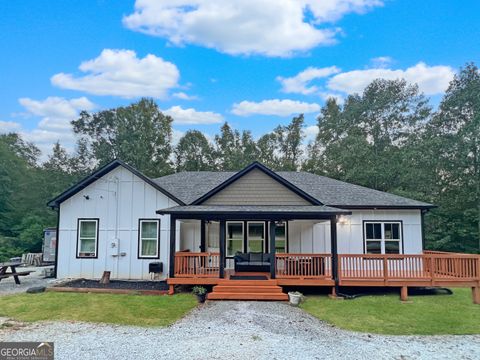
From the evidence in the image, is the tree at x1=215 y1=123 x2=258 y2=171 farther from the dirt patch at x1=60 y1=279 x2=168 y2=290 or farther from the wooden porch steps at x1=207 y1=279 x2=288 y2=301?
the wooden porch steps at x1=207 y1=279 x2=288 y2=301

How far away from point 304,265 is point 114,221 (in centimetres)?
801

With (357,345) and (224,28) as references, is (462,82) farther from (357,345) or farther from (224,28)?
(357,345)

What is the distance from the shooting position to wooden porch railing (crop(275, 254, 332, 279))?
11431 millimetres

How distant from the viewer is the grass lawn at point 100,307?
823 centimetres

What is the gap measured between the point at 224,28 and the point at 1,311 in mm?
14493

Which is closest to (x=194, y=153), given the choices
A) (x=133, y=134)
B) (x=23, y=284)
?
(x=133, y=134)

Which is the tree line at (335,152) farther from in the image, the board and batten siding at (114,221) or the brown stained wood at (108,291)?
the brown stained wood at (108,291)

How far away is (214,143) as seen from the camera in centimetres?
3738

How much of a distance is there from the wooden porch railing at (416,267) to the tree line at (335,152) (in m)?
13.8

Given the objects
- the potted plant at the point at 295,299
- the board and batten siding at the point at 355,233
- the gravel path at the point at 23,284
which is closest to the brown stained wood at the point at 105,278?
the gravel path at the point at 23,284

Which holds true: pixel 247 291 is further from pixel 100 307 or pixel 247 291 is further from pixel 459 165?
pixel 459 165

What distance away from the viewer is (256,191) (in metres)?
13.1

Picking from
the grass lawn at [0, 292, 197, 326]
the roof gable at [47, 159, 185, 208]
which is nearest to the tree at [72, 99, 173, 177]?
the roof gable at [47, 159, 185, 208]

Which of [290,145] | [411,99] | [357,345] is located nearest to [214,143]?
[290,145]
